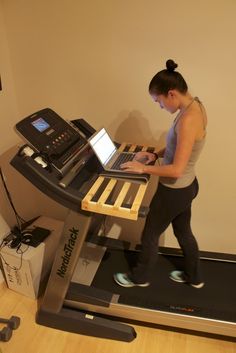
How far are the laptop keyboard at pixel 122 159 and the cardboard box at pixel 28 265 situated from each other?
2.54ft

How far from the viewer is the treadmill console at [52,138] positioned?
1.51 metres

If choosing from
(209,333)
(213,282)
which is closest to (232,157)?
(213,282)

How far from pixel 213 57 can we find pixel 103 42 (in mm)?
672

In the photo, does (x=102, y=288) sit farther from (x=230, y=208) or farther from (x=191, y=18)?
(x=191, y=18)

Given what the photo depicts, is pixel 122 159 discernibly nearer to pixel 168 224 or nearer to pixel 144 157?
pixel 144 157

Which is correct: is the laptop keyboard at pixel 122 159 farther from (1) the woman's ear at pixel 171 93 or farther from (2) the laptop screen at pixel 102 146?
(1) the woman's ear at pixel 171 93

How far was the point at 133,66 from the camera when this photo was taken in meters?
1.94

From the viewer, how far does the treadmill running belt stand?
1749 millimetres

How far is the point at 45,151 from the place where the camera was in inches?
59.6

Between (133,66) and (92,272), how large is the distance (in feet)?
4.42

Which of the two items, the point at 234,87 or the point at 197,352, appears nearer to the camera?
the point at 197,352

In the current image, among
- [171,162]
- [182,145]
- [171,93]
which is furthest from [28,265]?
[171,93]

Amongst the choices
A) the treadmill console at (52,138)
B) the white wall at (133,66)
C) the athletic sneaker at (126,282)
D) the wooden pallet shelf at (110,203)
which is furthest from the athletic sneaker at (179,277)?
the treadmill console at (52,138)

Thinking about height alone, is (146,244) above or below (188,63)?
below
